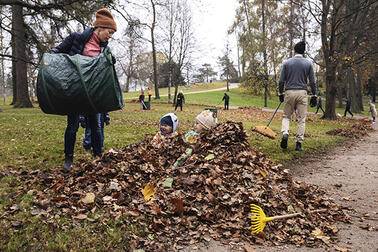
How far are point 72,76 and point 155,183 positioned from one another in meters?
1.65

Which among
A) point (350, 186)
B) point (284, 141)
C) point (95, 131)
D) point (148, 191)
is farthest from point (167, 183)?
point (284, 141)

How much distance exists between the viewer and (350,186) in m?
3.99

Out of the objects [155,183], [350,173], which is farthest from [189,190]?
[350,173]

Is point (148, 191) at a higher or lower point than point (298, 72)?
lower

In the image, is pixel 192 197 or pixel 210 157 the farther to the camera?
pixel 210 157

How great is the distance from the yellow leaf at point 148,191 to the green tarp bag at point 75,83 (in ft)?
3.77

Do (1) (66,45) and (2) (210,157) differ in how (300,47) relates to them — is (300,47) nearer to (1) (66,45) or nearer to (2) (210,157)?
(2) (210,157)

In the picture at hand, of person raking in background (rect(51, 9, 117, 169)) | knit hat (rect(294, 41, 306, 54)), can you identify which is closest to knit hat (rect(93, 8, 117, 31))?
person raking in background (rect(51, 9, 117, 169))

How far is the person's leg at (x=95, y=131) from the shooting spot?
12.4 ft

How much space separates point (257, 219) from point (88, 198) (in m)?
1.83

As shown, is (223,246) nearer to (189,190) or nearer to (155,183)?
(189,190)

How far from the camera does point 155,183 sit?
3.21m

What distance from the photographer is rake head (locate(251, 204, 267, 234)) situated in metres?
2.53

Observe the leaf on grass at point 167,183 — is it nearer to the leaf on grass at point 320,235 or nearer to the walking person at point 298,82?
the leaf on grass at point 320,235
